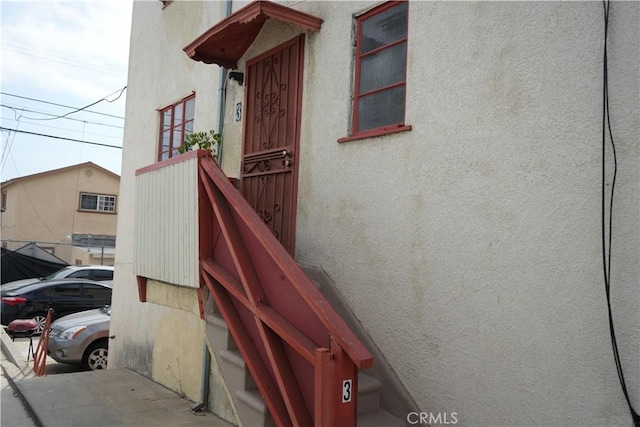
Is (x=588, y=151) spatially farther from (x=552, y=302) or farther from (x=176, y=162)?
(x=176, y=162)

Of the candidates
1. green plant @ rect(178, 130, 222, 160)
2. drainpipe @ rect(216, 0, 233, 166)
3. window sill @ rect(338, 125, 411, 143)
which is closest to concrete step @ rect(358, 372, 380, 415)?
window sill @ rect(338, 125, 411, 143)

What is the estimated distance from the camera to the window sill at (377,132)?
4104 millimetres

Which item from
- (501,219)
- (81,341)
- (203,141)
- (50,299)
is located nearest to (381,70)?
(501,219)

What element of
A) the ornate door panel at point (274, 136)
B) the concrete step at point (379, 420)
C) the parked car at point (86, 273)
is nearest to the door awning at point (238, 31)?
the ornate door panel at point (274, 136)

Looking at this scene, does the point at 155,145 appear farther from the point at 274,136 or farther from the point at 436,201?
the point at 436,201

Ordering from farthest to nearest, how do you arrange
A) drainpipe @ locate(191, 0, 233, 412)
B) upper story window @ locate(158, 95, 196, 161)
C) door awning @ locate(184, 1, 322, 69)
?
upper story window @ locate(158, 95, 196, 161) → drainpipe @ locate(191, 0, 233, 412) → door awning @ locate(184, 1, 322, 69)

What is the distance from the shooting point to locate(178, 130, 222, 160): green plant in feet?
20.1

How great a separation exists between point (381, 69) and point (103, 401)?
18.0 ft

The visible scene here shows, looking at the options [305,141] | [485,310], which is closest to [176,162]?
[305,141]

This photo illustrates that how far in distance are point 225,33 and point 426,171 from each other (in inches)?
Answer: 115

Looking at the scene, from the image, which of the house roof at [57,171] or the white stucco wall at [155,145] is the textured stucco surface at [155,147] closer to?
the white stucco wall at [155,145]

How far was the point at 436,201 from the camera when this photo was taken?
12.5 ft
